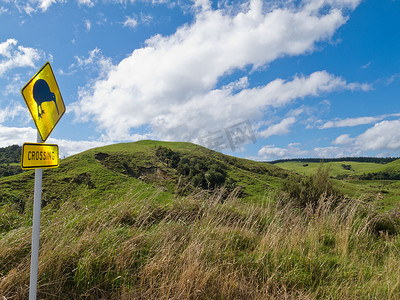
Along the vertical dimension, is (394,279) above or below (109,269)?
below

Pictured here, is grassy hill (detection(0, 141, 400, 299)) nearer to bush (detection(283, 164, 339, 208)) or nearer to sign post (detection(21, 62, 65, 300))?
sign post (detection(21, 62, 65, 300))

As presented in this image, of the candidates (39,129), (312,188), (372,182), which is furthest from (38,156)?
(372,182)

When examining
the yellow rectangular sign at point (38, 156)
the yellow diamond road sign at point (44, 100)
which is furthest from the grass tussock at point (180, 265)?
the yellow diamond road sign at point (44, 100)

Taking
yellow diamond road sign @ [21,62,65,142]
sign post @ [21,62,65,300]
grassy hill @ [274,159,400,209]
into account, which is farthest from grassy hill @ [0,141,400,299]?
grassy hill @ [274,159,400,209]

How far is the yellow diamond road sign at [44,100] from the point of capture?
2225mm

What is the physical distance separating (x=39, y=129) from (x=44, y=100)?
0.32 meters

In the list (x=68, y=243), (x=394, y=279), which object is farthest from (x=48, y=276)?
(x=394, y=279)

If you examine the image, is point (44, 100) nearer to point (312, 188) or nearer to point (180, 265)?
point (180, 265)

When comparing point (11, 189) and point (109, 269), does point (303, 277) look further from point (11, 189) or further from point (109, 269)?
point (11, 189)

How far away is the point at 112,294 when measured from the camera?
277 cm

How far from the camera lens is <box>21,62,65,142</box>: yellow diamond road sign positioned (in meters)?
2.22

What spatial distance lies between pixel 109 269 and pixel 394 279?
405 centimetres

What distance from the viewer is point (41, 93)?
2295 mm

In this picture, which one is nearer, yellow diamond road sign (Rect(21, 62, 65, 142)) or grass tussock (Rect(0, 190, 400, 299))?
yellow diamond road sign (Rect(21, 62, 65, 142))
